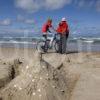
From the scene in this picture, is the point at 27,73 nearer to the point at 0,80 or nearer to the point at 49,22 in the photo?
the point at 0,80

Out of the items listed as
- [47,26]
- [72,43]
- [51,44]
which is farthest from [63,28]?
[72,43]

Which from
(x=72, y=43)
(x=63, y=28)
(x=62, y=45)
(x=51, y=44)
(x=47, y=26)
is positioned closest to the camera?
(x=63, y=28)

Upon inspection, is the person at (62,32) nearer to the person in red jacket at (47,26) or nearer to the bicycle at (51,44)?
the bicycle at (51,44)

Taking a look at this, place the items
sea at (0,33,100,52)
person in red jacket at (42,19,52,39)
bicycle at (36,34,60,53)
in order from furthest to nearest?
sea at (0,33,100,52) < bicycle at (36,34,60,53) < person in red jacket at (42,19,52,39)

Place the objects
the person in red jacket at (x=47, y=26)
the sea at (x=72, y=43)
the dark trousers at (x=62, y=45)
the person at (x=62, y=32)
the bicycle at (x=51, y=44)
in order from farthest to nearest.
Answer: the sea at (x=72, y=43) < the bicycle at (x=51, y=44) < the dark trousers at (x=62, y=45) < the person in red jacket at (x=47, y=26) < the person at (x=62, y=32)

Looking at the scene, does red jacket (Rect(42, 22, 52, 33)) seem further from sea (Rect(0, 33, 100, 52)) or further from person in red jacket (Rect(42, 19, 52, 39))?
sea (Rect(0, 33, 100, 52))

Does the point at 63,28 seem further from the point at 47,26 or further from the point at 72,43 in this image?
the point at 72,43

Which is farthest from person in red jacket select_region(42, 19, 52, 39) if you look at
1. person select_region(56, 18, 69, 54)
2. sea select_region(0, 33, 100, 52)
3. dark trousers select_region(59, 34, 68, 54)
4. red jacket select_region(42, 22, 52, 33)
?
sea select_region(0, 33, 100, 52)

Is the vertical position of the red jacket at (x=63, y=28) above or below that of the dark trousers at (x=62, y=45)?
above

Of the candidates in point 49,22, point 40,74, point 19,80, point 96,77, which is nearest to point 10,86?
point 19,80

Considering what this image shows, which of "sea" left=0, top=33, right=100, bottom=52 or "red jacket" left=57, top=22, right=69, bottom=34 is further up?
"red jacket" left=57, top=22, right=69, bottom=34

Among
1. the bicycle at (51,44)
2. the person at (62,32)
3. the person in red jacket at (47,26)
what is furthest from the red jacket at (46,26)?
the bicycle at (51,44)

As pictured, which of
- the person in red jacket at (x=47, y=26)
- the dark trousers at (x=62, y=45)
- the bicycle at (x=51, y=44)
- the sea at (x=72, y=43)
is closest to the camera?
the person in red jacket at (x=47, y=26)

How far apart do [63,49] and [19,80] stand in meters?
11.3
